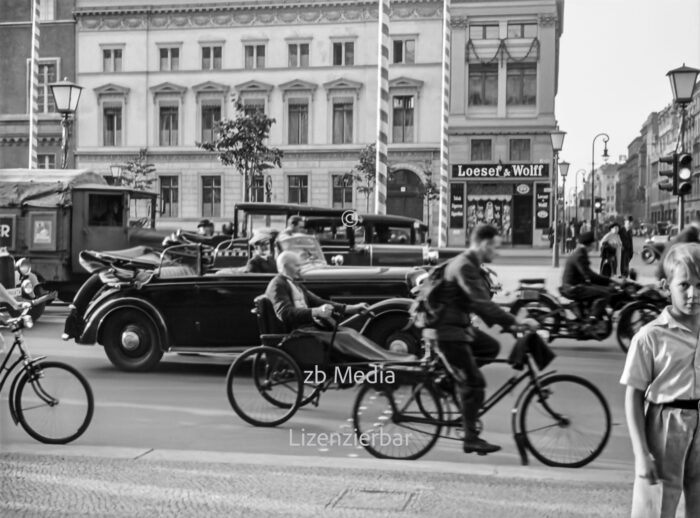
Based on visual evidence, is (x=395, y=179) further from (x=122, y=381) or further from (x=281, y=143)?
(x=122, y=381)

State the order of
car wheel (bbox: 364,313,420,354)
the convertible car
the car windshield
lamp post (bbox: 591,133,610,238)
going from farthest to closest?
the convertible car
the car windshield
car wheel (bbox: 364,313,420,354)
lamp post (bbox: 591,133,610,238)

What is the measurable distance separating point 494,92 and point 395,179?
1.88 feet

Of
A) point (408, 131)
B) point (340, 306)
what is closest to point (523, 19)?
point (408, 131)

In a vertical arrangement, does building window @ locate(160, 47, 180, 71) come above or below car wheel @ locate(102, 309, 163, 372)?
above

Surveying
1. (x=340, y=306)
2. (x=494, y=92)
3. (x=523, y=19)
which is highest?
(x=523, y=19)

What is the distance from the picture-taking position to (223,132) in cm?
408

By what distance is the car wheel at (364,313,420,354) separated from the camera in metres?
4.72

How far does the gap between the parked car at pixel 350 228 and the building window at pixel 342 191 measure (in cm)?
3

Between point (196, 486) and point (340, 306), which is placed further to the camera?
point (340, 306)

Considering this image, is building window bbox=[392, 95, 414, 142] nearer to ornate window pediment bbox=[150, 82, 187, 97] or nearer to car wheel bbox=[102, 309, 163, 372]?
ornate window pediment bbox=[150, 82, 187, 97]

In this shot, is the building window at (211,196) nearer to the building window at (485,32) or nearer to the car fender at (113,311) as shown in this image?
the building window at (485,32)

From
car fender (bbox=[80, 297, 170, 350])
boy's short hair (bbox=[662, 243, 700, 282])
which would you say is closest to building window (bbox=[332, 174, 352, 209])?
boy's short hair (bbox=[662, 243, 700, 282])

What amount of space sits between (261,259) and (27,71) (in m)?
1.57

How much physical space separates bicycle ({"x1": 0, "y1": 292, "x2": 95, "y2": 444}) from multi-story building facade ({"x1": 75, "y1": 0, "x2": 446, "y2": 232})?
1.28m
